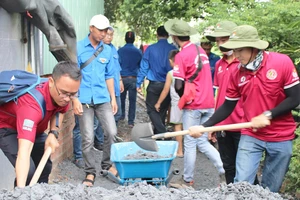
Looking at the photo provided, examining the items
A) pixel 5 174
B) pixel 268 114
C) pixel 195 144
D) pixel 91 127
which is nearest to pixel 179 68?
pixel 195 144

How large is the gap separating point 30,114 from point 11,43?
190 cm

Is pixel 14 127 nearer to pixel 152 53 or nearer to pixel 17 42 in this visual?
pixel 17 42

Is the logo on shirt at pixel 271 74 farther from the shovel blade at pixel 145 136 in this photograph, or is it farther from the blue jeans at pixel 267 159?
the shovel blade at pixel 145 136

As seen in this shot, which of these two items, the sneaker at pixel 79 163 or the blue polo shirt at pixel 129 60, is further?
the blue polo shirt at pixel 129 60

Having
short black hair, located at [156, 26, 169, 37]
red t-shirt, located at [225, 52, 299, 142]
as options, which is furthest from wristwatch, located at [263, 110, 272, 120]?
short black hair, located at [156, 26, 169, 37]

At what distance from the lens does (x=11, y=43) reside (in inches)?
219

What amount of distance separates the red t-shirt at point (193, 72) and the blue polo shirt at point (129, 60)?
15.5 feet

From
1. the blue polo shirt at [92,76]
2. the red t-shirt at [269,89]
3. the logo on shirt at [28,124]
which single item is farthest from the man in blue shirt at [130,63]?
the logo on shirt at [28,124]

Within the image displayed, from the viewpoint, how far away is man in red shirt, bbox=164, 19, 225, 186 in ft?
20.5

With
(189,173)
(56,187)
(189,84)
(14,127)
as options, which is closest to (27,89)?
(14,127)

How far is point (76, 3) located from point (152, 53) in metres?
1.61

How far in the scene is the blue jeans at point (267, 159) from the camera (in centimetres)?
442

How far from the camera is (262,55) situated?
4336 mm

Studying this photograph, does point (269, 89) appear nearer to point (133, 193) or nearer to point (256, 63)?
point (256, 63)
